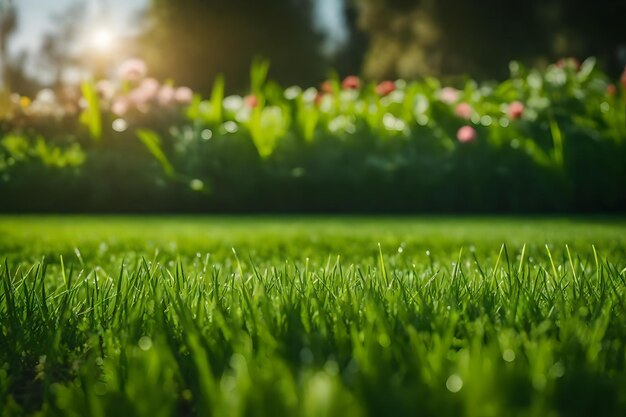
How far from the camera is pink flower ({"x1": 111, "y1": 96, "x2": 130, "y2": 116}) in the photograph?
6.04 m

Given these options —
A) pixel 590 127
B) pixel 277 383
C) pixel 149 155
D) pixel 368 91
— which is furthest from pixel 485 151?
pixel 277 383

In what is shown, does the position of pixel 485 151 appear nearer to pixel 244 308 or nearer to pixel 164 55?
pixel 244 308

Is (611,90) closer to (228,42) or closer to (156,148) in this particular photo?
(156,148)

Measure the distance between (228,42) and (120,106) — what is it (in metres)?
15.2

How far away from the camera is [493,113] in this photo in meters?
6.22

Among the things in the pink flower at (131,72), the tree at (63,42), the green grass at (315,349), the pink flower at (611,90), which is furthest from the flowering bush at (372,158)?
the tree at (63,42)

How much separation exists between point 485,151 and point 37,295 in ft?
15.1

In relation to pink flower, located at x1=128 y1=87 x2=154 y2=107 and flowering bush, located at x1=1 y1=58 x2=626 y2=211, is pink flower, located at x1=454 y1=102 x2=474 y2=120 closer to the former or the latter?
flowering bush, located at x1=1 y1=58 x2=626 y2=211

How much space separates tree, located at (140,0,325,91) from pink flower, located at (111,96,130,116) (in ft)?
46.9

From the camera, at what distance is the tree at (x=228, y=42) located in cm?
2067

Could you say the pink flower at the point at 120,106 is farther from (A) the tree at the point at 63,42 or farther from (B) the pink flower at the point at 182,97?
(A) the tree at the point at 63,42

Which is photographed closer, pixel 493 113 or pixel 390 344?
pixel 390 344

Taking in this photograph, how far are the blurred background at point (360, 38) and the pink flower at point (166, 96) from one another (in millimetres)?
11162

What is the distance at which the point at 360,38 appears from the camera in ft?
82.1
